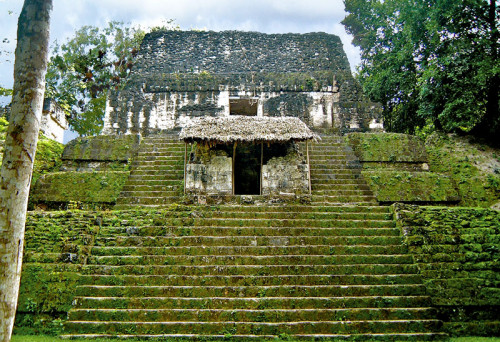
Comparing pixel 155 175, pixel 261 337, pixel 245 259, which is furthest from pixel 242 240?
pixel 155 175

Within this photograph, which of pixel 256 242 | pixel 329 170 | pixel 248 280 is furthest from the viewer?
pixel 329 170

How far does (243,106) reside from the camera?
13.3 metres

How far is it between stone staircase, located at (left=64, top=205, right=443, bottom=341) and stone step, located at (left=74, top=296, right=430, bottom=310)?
1cm

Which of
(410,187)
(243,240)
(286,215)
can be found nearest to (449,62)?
(410,187)

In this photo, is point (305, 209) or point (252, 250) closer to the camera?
point (252, 250)

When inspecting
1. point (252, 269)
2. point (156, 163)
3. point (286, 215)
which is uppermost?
point (156, 163)

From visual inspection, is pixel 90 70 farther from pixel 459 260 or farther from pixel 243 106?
pixel 459 260

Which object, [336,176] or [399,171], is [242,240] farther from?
[399,171]

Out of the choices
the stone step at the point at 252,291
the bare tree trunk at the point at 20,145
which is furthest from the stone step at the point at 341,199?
the bare tree trunk at the point at 20,145

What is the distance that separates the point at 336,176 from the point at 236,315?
16.6 ft

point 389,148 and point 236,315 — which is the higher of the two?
point 389,148

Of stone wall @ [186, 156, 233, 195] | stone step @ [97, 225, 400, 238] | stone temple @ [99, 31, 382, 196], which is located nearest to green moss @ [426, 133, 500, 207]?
stone temple @ [99, 31, 382, 196]

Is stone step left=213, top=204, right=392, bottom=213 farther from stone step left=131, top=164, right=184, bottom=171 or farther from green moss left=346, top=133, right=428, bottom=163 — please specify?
green moss left=346, top=133, right=428, bottom=163

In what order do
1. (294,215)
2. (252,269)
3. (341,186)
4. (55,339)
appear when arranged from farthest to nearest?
1. (341,186)
2. (294,215)
3. (252,269)
4. (55,339)
